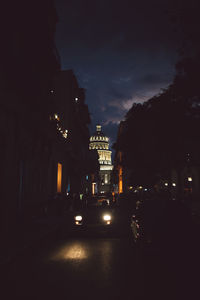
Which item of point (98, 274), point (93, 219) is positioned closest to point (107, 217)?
point (93, 219)

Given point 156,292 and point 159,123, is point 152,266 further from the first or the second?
point 159,123

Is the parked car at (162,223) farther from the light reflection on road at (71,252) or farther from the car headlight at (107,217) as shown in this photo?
the car headlight at (107,217)

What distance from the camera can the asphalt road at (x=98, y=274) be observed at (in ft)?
18.9

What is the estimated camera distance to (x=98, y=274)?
7164 millimetres

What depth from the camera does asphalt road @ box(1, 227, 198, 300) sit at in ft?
18.9

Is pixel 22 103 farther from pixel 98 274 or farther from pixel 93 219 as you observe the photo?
pixel 98 274

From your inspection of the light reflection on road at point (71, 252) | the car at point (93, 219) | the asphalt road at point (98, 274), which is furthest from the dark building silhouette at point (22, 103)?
the asphalt road at point (98, 274)

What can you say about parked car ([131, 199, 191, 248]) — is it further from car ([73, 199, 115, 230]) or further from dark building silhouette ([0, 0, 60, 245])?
dark building silhouette ([0, 0, 60, 245])

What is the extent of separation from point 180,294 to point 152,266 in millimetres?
2208

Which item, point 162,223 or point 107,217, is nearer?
point 162,223

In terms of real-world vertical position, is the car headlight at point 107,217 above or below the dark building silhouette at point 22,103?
below

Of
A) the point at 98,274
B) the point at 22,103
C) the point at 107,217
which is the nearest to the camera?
the point at 98,274

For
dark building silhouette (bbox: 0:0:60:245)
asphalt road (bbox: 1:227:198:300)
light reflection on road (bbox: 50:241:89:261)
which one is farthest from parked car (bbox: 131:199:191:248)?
dark building silhouette (bbox: 0:0:60:245)

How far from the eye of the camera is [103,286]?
6.18 meters
